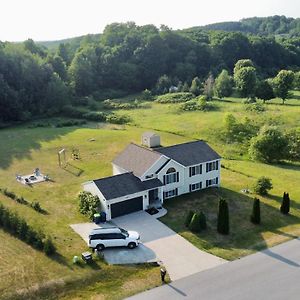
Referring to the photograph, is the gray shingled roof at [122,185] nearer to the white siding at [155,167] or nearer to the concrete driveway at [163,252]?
the white siding at [155,167]

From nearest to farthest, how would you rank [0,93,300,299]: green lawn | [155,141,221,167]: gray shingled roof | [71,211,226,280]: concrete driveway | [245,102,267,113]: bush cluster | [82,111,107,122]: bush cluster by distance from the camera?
[0,93,300,299]: green lawn < [71,211,226,280]: concrete driveway < [155,141,221,167]: gray shingled roof < [245,102,267,113]: bush cluster < [82,111,107,122]: bush cluster

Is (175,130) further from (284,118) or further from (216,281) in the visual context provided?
(216,281)

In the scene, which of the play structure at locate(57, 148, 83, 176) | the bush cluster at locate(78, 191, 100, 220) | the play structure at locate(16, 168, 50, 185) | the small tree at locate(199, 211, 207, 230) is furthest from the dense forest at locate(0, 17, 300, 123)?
the small tree at locate(199, 211, 207, 230)

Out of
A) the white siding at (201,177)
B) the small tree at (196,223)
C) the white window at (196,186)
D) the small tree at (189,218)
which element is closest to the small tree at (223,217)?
the small tree at (196,223)

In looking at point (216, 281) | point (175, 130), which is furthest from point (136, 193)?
point (175, 130)

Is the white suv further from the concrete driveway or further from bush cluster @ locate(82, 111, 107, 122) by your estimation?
bush cluster @ locate(82, 111, 107, 122)

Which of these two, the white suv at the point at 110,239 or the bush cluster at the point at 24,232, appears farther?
the white suv at the point at 110,239

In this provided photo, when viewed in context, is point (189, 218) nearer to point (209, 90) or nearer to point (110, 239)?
point (110, 239)
